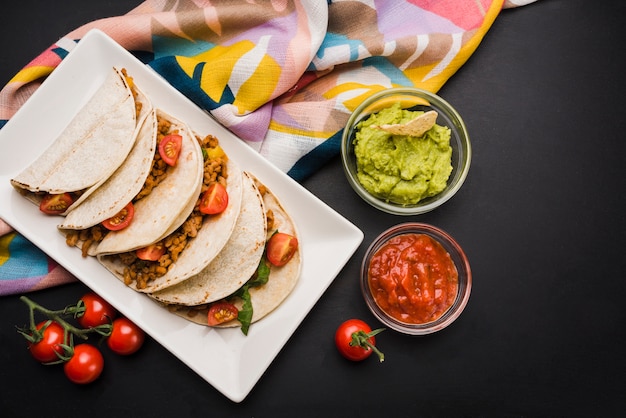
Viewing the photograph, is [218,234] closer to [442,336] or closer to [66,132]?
[66,132]

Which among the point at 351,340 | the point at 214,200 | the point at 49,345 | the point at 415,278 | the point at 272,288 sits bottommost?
the point at 351,340

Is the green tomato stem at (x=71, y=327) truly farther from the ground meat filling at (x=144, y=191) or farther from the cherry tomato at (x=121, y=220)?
the cherry tomato at (x=121, y=220)

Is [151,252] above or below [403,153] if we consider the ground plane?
above

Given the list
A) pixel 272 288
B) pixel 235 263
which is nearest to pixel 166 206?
pixel 235 263

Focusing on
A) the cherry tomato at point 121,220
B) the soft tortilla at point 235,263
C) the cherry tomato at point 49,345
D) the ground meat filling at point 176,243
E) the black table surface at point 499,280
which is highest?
the cherry tomato at point 121,220

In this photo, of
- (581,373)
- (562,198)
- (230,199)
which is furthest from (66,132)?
(581,373)

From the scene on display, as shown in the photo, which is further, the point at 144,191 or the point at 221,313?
the point at 221,313

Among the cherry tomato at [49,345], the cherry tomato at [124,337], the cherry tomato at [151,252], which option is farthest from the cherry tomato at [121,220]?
the cherry tomato at [49,345]

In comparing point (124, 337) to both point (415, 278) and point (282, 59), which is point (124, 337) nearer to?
point (415, 278)
